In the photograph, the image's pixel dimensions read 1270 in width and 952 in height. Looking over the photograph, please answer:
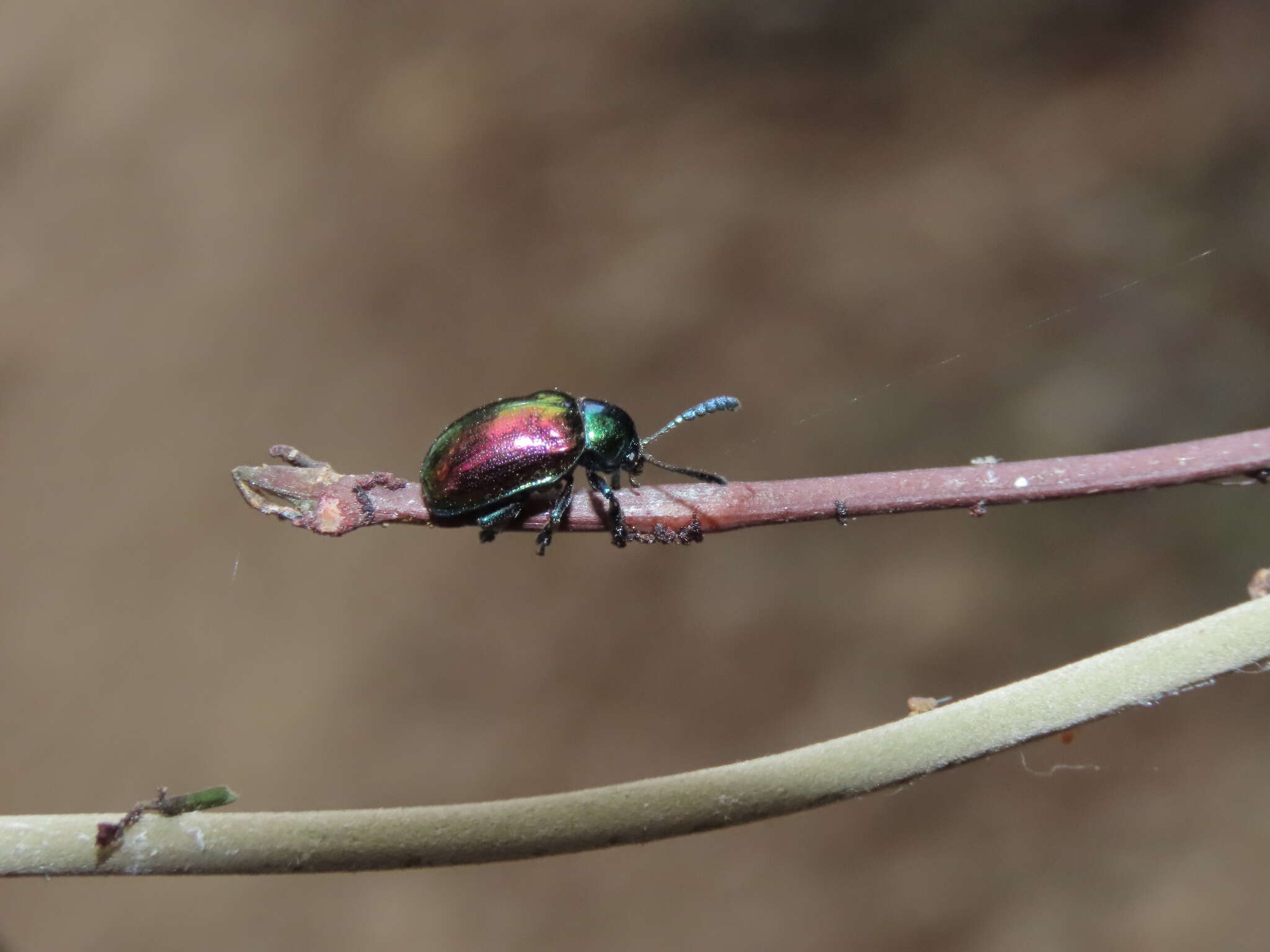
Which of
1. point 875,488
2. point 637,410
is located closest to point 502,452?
point 875,488

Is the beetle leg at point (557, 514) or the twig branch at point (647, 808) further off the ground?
the beetle leg at point (557, 514)

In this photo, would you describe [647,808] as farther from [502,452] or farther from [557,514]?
[502,452]

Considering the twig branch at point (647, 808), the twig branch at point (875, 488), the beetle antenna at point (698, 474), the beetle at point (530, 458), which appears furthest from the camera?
the beetle at point (530, 458)

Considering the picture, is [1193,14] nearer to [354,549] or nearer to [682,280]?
[682,280]

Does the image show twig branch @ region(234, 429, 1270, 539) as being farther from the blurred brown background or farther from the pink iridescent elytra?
the blurred brown background

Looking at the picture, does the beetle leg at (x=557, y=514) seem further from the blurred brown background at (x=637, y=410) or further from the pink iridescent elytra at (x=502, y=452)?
the blurred brown background at (x=637, y=410)

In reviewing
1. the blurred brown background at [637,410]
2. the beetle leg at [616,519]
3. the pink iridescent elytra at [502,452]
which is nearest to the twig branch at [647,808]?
the beetle leg at [616,519]
